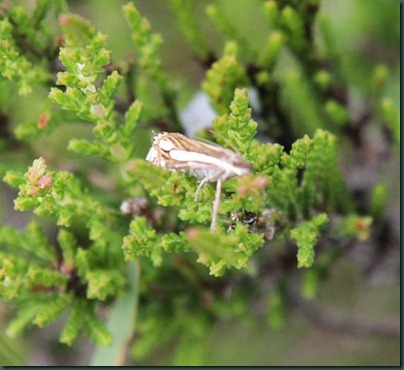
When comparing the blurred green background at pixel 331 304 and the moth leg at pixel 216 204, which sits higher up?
the blurred green background at pixel 331 304

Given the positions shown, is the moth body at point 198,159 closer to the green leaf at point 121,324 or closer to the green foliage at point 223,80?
the green foliage at point 223,80

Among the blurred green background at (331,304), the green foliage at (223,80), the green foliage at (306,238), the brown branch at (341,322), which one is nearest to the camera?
the green foliage at (306,238)

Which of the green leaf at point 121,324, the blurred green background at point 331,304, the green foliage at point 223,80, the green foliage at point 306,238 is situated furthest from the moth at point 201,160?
the blurred green background at point 331,304

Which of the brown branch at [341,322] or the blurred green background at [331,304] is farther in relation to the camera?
the blurred green background at [331,304]

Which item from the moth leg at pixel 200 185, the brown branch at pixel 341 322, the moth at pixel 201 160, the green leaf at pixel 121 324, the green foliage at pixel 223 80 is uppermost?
the green foliage at pixel 223 80

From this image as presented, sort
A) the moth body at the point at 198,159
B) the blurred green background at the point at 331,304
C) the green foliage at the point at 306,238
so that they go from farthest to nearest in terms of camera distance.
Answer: the blurred green background at the point at 331,304 → the green foliage at the point at 306,238 → the moth body at the point at 198,159

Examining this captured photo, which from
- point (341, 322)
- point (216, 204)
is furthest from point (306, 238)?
point (341, 322)

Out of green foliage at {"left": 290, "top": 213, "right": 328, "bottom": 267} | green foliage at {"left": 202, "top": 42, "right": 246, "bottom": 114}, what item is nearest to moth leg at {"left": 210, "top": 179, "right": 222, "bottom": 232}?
green foliage at {"left": 290, "top": 213, "right": 328, "bottom": 267}

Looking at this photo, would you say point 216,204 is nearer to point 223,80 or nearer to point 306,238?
point 306,238
